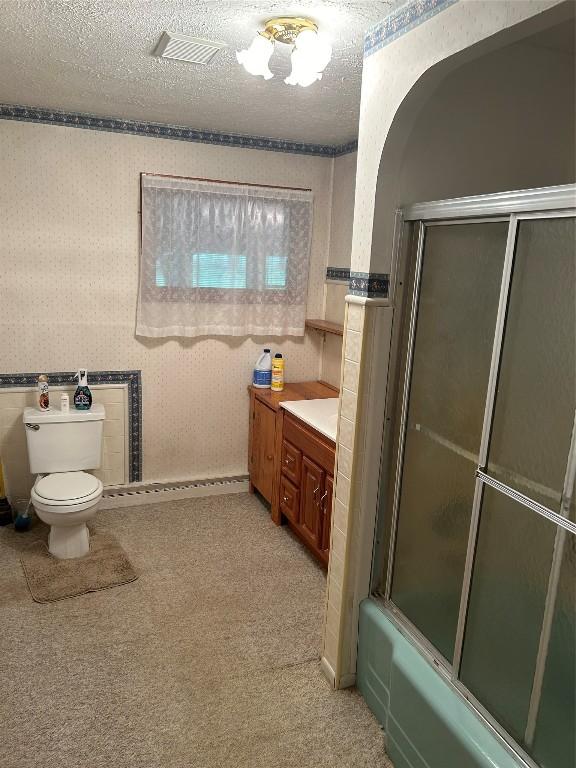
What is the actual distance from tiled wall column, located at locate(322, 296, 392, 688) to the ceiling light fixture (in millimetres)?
755

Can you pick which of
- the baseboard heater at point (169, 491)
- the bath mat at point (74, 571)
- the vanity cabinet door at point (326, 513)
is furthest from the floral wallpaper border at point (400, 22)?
the baseboard heater at point (169, 491)

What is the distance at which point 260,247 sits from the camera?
12.1 feet

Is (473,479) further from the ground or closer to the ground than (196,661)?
further from the ground

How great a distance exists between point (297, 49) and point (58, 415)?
2304mm

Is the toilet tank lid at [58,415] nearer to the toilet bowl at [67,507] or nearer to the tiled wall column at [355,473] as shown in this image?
the toilet bowl at [67,507]

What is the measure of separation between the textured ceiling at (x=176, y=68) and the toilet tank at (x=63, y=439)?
5.46 ft


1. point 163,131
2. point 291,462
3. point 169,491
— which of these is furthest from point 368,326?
point 169,491

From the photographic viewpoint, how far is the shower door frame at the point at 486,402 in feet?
4.65

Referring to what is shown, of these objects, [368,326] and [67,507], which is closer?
[368,326]

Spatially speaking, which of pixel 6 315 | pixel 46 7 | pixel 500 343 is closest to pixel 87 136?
pixel 6 315

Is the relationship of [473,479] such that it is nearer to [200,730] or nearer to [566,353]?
[566,353]

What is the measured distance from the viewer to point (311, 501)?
10.0 feet

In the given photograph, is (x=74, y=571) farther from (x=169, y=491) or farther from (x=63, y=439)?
(x=169, y=491)

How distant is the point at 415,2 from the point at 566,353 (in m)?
1.10
